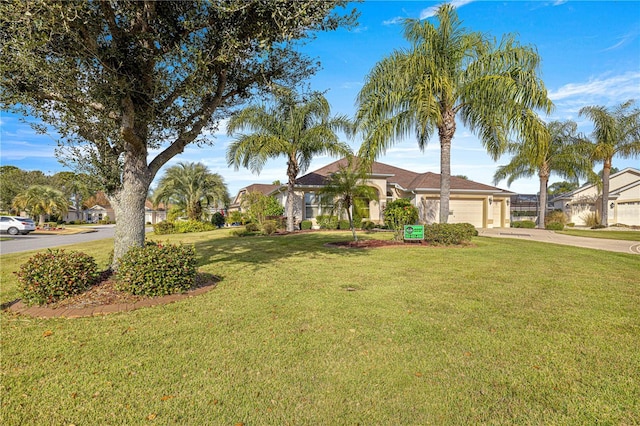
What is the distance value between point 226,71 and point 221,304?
4.37 m

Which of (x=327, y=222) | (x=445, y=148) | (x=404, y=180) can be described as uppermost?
(x=404, y=180)

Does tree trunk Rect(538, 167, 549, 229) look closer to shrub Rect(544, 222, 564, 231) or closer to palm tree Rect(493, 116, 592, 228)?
palm tree Rect(493, 116, 592, 228)

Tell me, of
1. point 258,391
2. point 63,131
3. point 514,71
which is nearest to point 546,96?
point 514,71

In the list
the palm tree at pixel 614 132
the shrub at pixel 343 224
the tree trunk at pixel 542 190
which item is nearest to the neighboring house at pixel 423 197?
the shrub at pixel 343 224

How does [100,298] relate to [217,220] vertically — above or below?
below

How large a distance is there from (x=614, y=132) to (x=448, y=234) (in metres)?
20.6

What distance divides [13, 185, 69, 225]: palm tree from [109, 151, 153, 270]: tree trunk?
4130 cm

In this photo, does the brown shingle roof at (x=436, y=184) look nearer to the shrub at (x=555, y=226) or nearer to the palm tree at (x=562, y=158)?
the palm tree at (x=562, y=158)

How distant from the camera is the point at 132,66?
5.82 metres

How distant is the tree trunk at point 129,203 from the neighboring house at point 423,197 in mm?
16404

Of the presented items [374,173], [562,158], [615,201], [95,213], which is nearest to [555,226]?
[562,158]

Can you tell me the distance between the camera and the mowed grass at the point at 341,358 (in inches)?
105

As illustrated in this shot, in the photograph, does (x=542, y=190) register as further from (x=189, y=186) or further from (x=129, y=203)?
(x=189, y=186)

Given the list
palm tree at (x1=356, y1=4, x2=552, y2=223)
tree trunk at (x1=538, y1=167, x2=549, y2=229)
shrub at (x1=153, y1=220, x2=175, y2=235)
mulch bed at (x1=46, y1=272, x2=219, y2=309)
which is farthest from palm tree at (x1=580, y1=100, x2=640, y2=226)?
shrub at (x1=153, y1=220, x2=175, y2=235)
